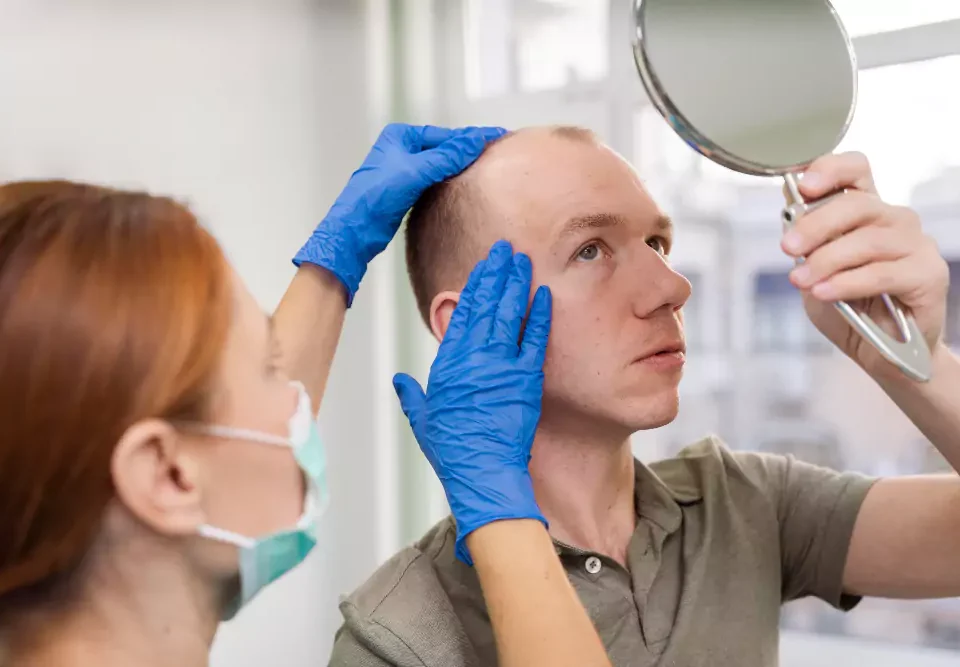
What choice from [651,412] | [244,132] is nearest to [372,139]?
[244,132]

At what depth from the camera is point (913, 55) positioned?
65.2 inches

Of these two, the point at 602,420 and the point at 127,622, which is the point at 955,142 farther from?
the point at 127,622

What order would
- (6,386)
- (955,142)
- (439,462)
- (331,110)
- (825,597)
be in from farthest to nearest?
(331,110) → (955,142) → (825,597) → (439,462) → (6,386)

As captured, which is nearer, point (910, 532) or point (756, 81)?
point (756, 81)

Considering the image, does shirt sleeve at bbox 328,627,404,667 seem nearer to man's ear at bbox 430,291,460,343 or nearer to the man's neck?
the man's neck

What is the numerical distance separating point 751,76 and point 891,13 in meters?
0.95

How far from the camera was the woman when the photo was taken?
0.69m

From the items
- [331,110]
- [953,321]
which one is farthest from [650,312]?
[331,110]

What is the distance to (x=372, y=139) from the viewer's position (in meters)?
2.13

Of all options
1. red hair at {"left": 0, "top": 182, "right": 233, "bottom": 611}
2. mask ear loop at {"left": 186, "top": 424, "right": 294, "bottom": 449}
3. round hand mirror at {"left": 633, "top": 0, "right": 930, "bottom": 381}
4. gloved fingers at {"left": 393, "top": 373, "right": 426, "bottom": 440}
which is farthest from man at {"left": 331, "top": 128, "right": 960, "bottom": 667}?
red hair at {"left": 0, "top": 182, "right": 233, "bottom": 611}

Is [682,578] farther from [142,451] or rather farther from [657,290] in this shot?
[142,451]

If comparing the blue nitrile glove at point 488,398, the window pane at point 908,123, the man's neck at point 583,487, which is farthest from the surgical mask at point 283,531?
the window pane at point 908,123

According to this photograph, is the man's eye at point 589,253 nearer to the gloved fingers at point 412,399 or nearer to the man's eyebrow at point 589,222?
the man's eyebrow at point 589,222

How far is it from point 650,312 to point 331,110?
47.8 inches
